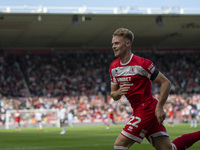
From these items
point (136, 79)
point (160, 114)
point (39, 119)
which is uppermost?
point (136, 79)

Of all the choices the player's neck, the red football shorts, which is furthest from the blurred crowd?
the player's neck

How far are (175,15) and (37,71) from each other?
1554cm

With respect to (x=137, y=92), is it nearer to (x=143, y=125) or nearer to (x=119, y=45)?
(x=143, y=125)

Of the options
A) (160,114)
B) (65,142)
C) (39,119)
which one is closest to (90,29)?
(39,119)

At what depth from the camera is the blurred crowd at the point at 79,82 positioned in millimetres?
36812

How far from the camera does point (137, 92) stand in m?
5.61

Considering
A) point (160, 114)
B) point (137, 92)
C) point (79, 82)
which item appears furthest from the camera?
point (79, 82)

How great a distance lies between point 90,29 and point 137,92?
3435 cm

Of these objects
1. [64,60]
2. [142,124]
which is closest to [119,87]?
[142,124]

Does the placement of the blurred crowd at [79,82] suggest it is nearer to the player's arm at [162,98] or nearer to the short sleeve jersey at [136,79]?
the short sleeve jersey at [136,79]

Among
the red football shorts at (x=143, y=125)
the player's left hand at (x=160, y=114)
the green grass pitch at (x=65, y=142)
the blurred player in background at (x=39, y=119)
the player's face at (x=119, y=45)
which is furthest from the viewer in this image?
the blurred player in background at (x=39, y=119)

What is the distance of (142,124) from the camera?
5.48 metres

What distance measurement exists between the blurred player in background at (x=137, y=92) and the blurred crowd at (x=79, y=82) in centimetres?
2854

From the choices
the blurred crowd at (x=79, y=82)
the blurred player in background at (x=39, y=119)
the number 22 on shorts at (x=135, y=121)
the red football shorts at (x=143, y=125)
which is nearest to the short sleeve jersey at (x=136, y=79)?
the red football shorts at (x=143, y=125)
